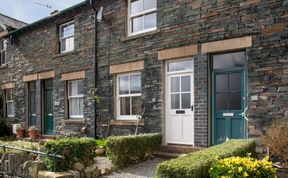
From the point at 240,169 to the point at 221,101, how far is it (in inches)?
180

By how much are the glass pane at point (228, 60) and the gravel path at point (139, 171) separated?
10.8ft

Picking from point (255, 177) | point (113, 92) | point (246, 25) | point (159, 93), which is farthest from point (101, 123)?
point (255, 177)

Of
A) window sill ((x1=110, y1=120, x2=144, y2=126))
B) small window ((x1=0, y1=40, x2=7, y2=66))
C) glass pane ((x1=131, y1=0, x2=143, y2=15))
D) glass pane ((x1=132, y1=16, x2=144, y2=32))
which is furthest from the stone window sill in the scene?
small window ((x1=0, y1=40, x2=7, y2=66))

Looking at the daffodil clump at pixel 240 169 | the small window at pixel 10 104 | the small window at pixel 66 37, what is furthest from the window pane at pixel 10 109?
the daffodil clump at pixel 240 169

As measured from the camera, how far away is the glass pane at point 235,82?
863 cm

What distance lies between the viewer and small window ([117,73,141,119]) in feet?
36.7

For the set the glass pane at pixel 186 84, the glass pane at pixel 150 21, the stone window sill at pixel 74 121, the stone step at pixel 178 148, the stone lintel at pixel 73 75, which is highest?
the glass pane at pixel 150 21

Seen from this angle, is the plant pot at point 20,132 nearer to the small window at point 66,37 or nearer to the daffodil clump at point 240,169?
the small window at point 66,37

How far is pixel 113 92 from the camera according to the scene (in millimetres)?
11984

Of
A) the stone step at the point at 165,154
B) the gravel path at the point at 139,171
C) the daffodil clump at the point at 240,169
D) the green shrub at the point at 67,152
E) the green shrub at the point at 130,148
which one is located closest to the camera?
the daffodil clump at the point at 240,169

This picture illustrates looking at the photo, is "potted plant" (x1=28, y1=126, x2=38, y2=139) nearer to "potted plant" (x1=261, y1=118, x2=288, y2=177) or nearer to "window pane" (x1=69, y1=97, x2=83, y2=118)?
"window pane" (x1=69, y1=97, x2=83, y2=118)

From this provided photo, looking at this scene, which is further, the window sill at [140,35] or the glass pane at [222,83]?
the window sill at [140,35]

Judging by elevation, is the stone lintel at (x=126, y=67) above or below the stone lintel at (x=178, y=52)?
below

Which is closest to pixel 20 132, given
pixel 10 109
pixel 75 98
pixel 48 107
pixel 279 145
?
pixel 48 107
